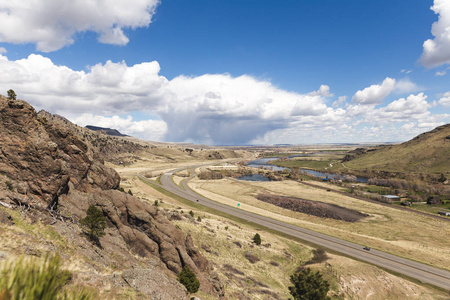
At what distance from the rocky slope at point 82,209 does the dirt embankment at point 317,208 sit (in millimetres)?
75846

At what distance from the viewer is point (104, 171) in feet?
122

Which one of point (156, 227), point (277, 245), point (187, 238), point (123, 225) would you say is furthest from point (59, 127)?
point (277, 245)

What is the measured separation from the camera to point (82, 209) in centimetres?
2670

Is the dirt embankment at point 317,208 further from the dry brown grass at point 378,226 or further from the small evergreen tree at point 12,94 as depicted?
the small evergreen tree at point 12,94

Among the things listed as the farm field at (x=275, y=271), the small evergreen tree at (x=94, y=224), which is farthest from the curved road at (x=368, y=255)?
the small evergreen tree at (x=94, y=224)

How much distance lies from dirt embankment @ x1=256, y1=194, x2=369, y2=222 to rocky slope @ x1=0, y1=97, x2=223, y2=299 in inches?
2986

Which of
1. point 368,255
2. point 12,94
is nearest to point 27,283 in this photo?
point 12,94

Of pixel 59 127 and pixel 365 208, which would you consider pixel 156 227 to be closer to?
pixel 59 127

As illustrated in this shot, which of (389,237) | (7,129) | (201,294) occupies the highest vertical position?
(7,129)

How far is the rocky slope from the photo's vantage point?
17352 mm

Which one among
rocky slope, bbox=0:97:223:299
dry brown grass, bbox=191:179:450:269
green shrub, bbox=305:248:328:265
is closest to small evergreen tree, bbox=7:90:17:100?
rocky slope, bbox=0:97:223:299

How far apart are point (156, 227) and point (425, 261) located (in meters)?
66.3

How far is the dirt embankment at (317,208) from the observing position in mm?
90750

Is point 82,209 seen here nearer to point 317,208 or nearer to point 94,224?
point 94,224
